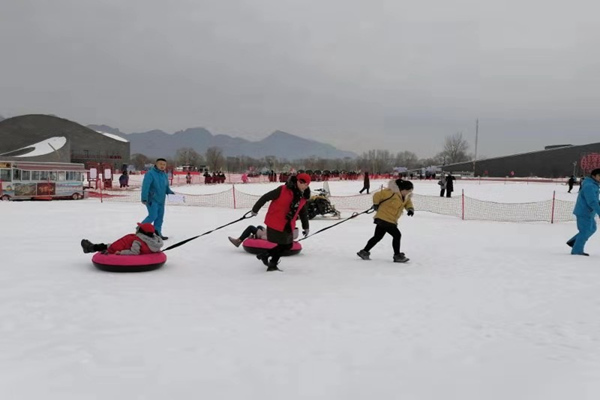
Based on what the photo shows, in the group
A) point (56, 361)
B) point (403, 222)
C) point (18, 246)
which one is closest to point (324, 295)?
point (56, 361)

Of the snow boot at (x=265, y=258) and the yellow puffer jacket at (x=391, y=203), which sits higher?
the yellow puffer jacket at (x=391, y=203)

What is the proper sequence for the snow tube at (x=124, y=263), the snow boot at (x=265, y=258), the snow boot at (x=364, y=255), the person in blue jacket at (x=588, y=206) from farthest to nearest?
the person in blue jacket at (x=588, y=206)
the snow boot at (x=364, y=255)
the snow boot at (x=265, y=258)
the snow tube at (x=124, y=263)

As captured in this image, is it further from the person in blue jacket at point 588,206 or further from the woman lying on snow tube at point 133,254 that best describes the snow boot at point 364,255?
the person in blue jacket at point 588,206

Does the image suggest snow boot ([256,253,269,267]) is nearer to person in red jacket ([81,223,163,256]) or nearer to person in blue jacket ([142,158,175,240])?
person in red jacket ([81,223,163,256])

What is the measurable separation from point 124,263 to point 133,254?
0.22 m

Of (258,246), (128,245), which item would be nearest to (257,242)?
(258,246)

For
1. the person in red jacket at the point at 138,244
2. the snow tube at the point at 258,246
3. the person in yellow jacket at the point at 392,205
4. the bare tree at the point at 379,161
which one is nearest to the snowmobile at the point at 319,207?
the snow tube at the point at 258,246

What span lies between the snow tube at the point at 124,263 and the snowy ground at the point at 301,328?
15cm

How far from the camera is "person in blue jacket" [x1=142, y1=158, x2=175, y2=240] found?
29.3ft

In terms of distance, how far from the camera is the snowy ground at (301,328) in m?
3.17

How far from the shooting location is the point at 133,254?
6.52 meters

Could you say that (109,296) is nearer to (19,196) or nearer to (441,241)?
(441,241)

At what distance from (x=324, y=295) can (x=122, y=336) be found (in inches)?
97.0

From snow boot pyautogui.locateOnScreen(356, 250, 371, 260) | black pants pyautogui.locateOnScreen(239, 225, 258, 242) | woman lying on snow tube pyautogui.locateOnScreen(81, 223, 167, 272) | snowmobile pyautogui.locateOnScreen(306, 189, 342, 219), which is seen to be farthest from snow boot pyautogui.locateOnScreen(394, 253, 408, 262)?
snowmobile pyautogui.locateOnScreen(306, 189, 342, 219)
